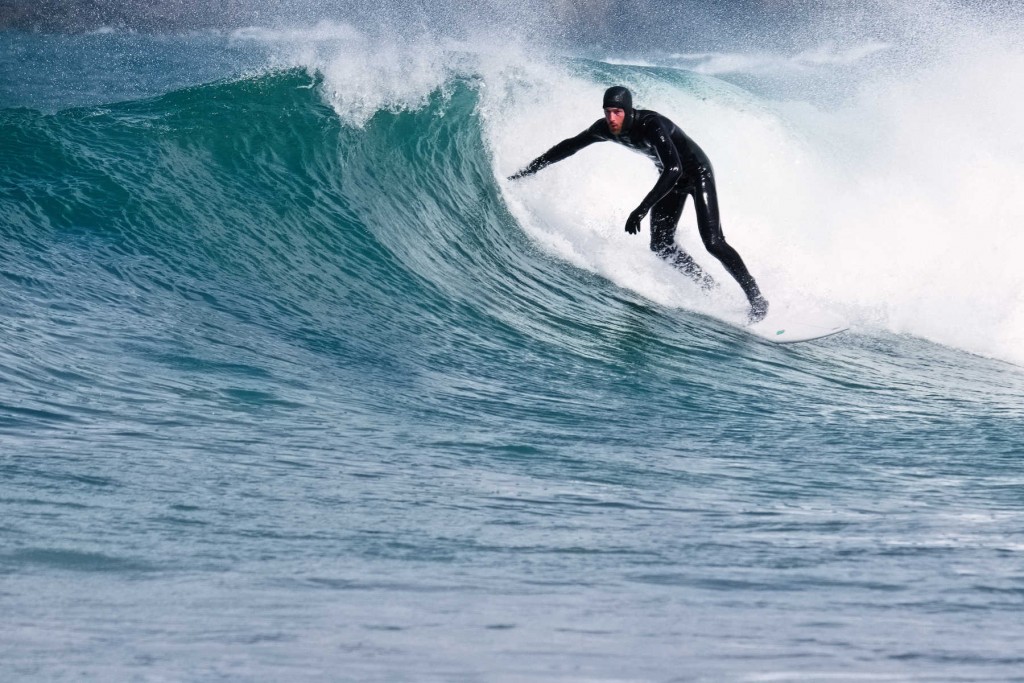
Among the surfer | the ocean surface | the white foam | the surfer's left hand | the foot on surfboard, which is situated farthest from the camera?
the white foam

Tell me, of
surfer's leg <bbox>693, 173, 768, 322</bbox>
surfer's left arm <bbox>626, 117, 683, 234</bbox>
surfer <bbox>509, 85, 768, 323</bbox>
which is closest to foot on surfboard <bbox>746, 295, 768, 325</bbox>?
surfer <bbox>509, 85, 768, 323</bbox>

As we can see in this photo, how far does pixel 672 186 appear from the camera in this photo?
22.6 ft

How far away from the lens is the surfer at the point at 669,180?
6723 mm

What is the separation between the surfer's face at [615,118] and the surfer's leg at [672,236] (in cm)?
60

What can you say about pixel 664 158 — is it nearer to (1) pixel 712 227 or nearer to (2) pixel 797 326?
(1) pixel 712 227

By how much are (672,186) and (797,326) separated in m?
1.34

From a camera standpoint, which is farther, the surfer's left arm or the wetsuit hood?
the surfer's left arm

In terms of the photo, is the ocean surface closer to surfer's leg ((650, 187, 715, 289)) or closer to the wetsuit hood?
surfer's leg ((650, 187, 715, 289))

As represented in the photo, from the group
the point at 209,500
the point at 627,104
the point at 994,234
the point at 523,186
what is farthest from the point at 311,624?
the point at 994,234

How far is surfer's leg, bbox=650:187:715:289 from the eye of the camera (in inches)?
286

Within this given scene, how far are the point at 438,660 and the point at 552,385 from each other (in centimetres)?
352

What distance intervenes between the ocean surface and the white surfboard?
0.79 ft

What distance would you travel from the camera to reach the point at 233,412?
4605mm

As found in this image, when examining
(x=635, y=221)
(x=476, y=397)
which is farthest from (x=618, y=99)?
(x=476, y=397)
